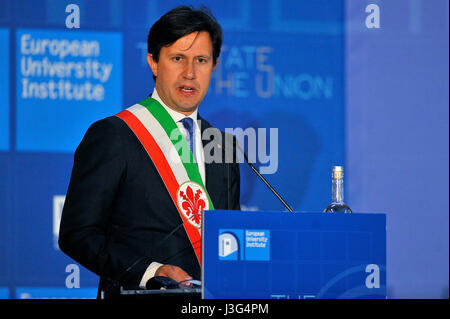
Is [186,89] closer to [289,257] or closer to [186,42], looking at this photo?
[186,42]

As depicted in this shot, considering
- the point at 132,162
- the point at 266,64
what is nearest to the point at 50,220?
the point at 132,162

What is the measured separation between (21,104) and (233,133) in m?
1.02

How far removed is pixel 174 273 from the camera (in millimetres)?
2064

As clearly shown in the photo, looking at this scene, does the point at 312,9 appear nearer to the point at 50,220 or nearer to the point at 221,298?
the point at 50,220

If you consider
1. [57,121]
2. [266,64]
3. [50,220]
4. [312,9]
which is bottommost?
[50,220]

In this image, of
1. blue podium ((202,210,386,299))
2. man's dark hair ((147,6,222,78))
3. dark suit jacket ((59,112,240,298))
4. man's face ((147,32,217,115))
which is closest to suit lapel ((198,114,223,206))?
dark suit jacket ((59,112,240,298))

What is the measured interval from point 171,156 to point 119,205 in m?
0.33

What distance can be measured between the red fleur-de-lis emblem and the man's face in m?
0.34

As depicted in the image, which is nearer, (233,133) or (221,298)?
(221,298)

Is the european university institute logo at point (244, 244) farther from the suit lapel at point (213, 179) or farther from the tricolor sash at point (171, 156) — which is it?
the suit lapel at point (213, 179)

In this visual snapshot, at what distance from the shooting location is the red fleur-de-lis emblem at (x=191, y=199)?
2740 millimetres

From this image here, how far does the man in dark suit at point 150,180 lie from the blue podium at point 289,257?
1.17ft

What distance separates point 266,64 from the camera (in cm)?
366
